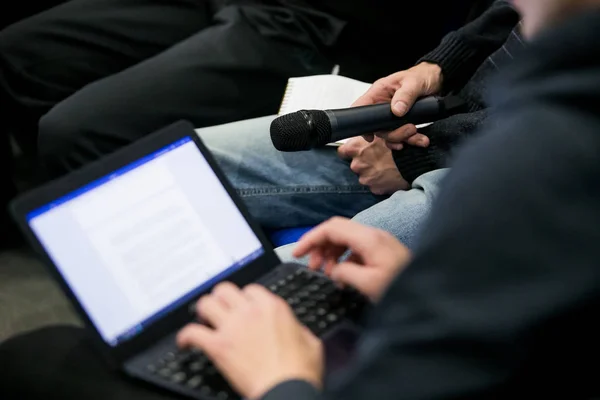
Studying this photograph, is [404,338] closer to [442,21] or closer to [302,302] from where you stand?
[302,302]

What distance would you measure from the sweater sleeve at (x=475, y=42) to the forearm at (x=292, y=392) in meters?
0.76

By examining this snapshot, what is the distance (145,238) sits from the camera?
67 cm

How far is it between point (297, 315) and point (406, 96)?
1.50ft

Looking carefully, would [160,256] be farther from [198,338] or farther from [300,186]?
[300,186]

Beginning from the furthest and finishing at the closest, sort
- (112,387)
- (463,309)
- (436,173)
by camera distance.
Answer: (436,173) < (112,387) < (463,309)

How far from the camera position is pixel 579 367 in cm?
43

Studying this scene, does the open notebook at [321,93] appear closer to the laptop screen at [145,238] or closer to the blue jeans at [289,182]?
the blue jeans at [289,182]

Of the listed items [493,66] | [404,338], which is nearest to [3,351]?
[404,338]

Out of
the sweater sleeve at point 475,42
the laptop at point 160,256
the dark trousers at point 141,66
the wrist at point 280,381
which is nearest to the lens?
the wrist at point 280,381

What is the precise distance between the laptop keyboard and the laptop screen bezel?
3 cm

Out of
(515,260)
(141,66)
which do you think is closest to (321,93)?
(141,66)

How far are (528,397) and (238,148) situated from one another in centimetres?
74

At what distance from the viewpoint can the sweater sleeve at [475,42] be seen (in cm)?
111

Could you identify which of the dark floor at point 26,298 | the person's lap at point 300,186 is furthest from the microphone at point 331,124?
the dark floor at point 26,298
